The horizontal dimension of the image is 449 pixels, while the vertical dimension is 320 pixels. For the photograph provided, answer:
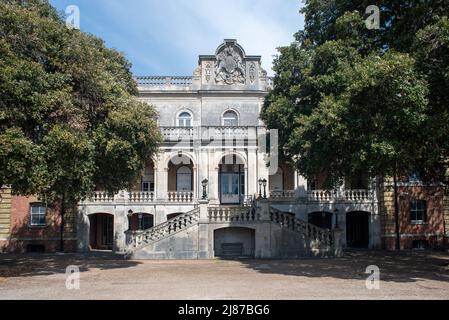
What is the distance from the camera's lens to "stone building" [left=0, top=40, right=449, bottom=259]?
79.4 feet

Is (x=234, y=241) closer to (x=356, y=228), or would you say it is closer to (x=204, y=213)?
(x=204, y=213)

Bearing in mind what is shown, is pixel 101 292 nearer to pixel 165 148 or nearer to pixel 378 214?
pixel 165 148

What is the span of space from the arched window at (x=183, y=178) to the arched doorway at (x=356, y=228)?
11323 millimetres

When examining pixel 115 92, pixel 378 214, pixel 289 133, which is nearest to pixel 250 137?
pixel 289 133

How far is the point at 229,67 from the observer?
3475 cm

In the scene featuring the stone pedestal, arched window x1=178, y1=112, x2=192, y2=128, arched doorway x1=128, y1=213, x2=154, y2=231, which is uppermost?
arched window x1=178, y1=112, x2=192, y2=128

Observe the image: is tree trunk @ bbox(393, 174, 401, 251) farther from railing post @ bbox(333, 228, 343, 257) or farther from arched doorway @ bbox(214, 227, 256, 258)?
arched doorway @ bbox(214, 227, 256, 258)

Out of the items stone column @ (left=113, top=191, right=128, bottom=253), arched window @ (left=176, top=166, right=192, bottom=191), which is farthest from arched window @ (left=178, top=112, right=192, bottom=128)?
stone column @ (left=113, top=191, right=128, bottom=253)

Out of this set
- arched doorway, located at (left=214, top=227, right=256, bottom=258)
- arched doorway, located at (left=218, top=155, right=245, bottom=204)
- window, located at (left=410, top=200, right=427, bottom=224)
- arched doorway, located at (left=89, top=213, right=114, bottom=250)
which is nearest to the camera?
arched doorway, located at (left=214, top=227, right=256, bottom=258)

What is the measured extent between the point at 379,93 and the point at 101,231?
2365 centimetres

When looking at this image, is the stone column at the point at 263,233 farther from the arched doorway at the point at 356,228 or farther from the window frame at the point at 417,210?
the window frame at the point at 417,210

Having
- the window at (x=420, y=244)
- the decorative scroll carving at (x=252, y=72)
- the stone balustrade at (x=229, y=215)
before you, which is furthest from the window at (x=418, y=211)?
the decorative scroll carving at (x=252, y=72)

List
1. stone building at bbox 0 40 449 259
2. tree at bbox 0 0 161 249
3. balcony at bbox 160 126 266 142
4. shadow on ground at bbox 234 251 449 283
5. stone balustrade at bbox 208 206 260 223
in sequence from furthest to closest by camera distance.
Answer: balcony at bbox 160 126 266 142
stone balustrade at bbox 208 206 260 223
stone building at bbox 0 40 449 259
shadow on ground at bbox 234 251 449 283
tree at bbox 0 0 161 249

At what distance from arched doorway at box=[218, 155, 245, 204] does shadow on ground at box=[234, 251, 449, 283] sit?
34.2 ft
